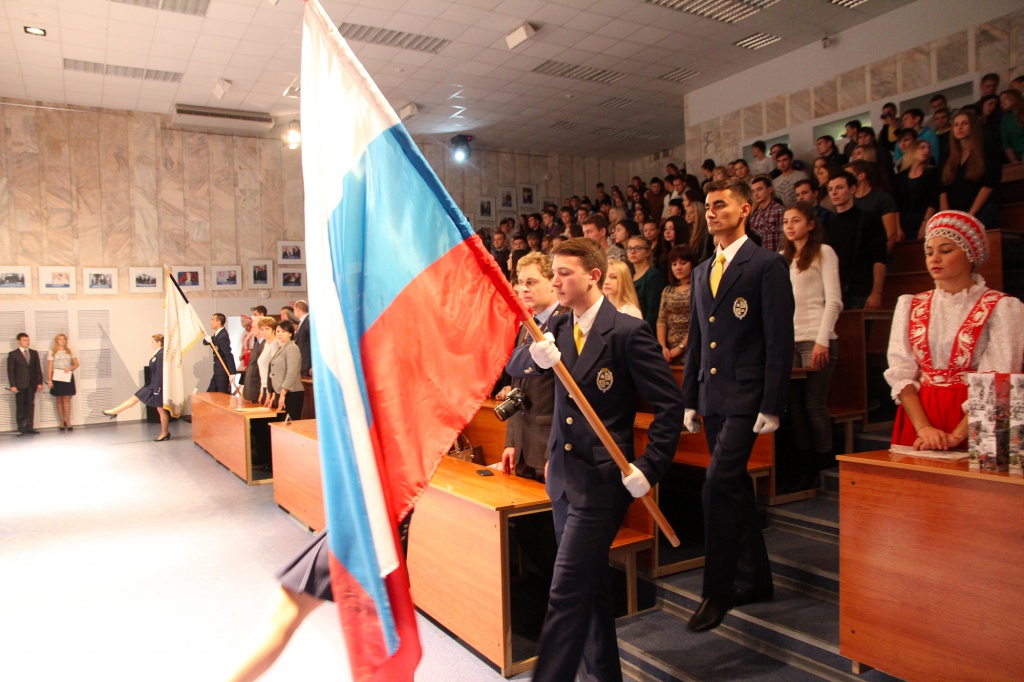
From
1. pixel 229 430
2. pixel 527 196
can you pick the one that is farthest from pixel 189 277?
pixel 527 196

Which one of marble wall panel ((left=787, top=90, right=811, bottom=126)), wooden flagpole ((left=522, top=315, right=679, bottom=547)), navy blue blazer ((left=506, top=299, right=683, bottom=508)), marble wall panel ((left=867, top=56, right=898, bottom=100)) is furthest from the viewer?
marble wall panel ((left=787, top=90, right=811, bottom=126))

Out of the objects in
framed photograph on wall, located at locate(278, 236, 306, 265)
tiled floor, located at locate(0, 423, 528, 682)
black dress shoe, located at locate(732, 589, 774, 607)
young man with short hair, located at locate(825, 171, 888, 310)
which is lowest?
tiled floor, located at locate(0, 423, 528, 682)

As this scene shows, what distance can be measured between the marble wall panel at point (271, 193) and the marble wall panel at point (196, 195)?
1.01m

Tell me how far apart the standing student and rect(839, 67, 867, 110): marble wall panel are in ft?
22.6

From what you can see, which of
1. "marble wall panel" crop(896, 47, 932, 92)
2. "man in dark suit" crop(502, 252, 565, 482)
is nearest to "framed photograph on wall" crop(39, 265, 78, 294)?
"man in dark suit" crop(502, 252, 565, 482)

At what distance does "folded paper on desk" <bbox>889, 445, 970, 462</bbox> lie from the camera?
8.47 ft

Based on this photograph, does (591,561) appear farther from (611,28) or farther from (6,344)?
(6,344)

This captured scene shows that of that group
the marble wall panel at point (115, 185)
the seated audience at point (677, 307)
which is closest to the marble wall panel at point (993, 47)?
the seated audience at point (677, 307)

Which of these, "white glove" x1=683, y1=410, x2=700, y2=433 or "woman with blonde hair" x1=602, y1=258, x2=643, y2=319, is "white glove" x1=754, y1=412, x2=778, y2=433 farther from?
"woman with blonde hair" x1=602, y1=258, x2=643, y2=319

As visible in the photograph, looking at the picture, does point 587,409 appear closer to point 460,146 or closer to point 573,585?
point 573,585

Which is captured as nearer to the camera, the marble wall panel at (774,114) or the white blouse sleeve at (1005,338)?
the white blouse sleeve at (1005,338)

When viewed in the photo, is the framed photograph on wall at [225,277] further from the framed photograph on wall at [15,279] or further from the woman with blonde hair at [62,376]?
the framed photograph on wall at [15,279]

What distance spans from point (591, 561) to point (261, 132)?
1376cm

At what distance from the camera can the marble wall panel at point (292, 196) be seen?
14.7 meters
